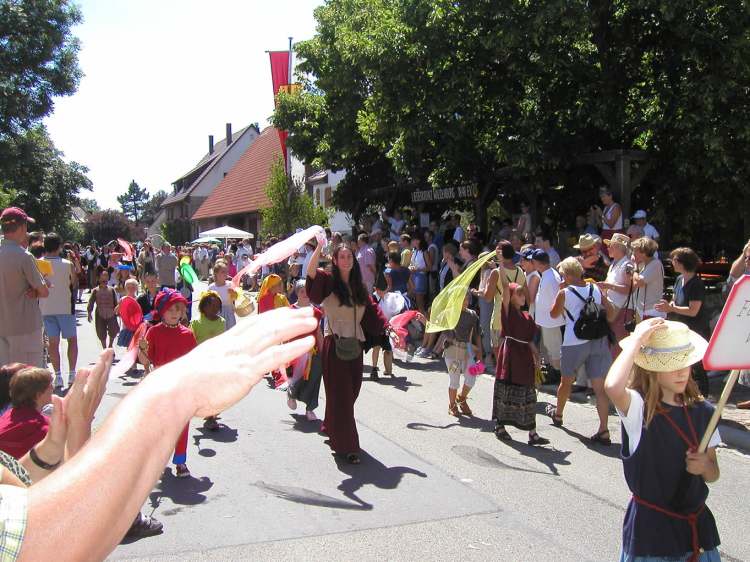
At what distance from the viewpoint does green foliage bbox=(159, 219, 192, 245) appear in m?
67.0

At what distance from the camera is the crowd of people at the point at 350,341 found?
4.99 feet

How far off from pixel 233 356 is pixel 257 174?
50.1 meters

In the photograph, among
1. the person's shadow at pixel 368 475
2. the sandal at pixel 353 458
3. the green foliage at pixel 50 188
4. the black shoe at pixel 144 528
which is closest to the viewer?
the black shoe at pixel 144 528

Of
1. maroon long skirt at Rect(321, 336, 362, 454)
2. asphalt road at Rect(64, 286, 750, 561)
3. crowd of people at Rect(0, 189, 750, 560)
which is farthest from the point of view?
maroon long skirt at Rect(321, 336, 362, 454)

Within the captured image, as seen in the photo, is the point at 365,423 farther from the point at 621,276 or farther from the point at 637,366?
the point at 637,366

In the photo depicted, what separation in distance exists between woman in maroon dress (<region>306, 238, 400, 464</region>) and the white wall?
59.8 m

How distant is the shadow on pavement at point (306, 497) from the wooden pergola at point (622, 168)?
9814mm

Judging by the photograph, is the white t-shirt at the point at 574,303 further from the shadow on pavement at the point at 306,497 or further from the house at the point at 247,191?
the house at the point at 247,191

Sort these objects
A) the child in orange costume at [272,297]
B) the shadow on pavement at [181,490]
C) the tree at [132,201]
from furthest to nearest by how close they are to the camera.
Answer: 1. the tree at [132,201]
2. the child in orange costume at [272,297]
3. the shadow on pavement at [181,490]

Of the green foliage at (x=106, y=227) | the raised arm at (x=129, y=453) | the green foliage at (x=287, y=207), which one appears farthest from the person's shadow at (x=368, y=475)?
the green foliage at (x=106, y=227)

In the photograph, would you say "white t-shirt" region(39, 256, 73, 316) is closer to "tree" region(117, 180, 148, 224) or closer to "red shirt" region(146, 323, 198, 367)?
"red shirt" region(146, 323, 198, 367)

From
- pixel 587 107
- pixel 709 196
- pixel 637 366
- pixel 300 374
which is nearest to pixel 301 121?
pixel 587 107

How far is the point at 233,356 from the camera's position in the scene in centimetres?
126

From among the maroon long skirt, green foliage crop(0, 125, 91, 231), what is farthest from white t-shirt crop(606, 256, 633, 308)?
green foliage crop(0, 125, 91, 231)
